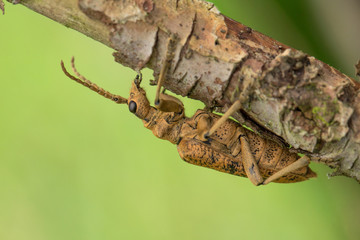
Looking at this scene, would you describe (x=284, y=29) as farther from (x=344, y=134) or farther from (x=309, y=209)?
(x=344, y=134)

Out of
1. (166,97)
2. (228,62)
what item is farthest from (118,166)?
(228,62)

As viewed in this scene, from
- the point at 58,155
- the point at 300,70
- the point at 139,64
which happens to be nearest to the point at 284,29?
the point at 300,70

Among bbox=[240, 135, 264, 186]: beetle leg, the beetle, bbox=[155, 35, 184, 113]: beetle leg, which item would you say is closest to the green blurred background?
the beetle

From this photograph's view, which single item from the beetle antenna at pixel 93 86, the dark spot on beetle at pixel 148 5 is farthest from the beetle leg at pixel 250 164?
the dark spot on beetle at pixel 148 5

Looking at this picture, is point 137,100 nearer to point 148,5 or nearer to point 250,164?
point 250,164

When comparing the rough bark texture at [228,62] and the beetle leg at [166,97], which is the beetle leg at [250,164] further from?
the rough bark texture at [228,62]
